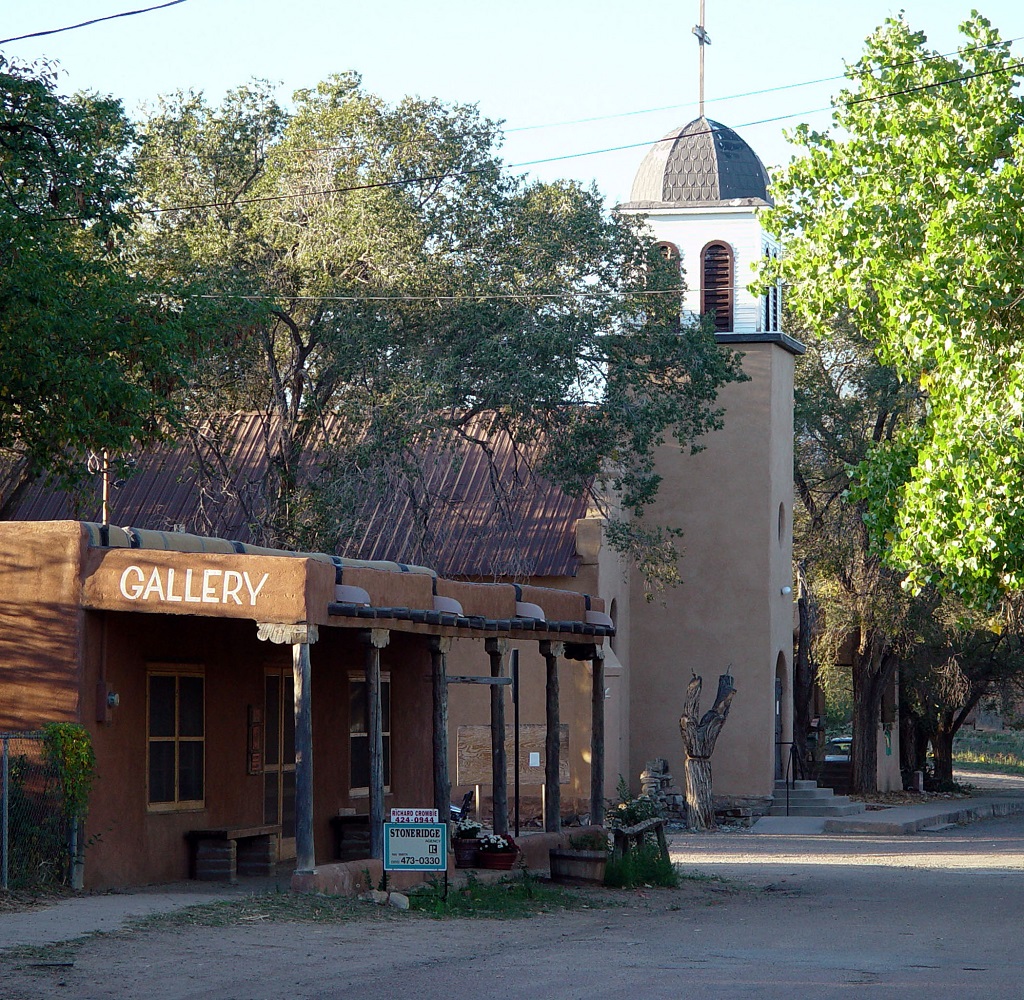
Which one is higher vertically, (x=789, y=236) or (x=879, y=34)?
(x=879, y=34)

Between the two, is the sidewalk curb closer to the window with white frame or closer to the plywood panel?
the plywood panel

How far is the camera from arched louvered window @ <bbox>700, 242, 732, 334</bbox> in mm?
33906

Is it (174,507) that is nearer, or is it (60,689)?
(60,689)

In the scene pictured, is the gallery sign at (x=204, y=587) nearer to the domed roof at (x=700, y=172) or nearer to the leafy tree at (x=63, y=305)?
the leafy tree at (x=63, y=305)

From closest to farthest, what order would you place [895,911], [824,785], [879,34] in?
[895,911]
[879,34]
[824,785]

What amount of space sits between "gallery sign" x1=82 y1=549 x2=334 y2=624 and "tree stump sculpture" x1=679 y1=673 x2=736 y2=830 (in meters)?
16.6

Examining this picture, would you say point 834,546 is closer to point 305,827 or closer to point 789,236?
point 789,236

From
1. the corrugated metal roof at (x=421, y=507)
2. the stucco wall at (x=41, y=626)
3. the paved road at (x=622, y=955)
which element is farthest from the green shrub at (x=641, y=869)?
the corrugated metal roof at (x=421, y=507)

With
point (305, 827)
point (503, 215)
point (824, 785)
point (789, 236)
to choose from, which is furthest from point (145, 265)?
point (824, 785)

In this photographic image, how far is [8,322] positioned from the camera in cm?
1780

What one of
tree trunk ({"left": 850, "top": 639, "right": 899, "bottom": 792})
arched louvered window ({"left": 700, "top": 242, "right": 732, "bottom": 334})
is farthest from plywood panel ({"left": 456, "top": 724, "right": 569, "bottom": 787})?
tree trunk ({"left": 850, "top": 639, "right": 899, "bottom": 792})

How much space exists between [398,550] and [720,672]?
7704 mm

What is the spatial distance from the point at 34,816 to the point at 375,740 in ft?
11.2

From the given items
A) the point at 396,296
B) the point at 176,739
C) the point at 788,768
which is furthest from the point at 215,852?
the point at 788,768
